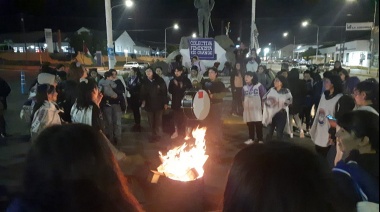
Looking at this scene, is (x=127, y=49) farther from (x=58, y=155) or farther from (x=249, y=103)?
(x=58, y=155)

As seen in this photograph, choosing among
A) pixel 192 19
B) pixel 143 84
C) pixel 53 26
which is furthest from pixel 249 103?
pixel 53 26

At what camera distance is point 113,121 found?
8.54m

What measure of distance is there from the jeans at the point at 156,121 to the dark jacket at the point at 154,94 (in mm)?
141

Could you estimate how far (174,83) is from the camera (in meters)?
8.67

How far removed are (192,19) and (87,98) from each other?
4161cm

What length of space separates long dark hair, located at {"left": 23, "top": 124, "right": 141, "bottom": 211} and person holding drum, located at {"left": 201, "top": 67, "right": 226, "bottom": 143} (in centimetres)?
642

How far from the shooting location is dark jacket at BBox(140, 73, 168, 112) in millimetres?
8602

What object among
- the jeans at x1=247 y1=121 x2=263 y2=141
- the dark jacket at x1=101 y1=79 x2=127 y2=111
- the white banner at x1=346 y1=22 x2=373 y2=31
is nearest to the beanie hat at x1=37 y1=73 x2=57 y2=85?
the dark jacket at x1=101 y1=79 x2=127 y2=111

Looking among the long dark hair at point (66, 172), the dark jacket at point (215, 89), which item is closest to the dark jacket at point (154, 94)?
the dark jacket at point (215, 89)

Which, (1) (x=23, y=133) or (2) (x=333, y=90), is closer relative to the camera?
(2) (x=333, y=90)

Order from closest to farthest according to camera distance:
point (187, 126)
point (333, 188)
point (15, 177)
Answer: point (333, 188), point (15, 177), point (187, 126)

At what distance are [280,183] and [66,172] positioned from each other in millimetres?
1000

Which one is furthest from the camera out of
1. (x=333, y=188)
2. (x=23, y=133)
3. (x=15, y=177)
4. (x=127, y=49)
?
(x=127, y=49)

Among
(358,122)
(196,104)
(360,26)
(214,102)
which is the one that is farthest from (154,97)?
(360,26)
